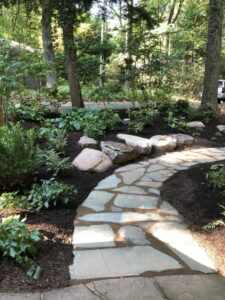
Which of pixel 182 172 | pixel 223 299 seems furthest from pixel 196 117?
pixel 223 299

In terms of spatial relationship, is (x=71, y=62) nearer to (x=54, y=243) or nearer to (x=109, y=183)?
(x=109, y=183)

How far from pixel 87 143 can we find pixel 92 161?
77 centimetres

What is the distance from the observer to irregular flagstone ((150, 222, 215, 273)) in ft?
9.09

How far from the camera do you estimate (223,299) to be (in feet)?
7.60

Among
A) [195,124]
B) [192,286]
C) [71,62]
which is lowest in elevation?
[192,286]

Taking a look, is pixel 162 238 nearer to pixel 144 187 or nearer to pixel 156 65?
pixel 144 187

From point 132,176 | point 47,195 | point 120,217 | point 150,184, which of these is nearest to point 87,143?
point 132,176

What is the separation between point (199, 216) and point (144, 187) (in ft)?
3.61

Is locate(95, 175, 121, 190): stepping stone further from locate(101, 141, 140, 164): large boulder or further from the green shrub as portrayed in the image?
the green shrub

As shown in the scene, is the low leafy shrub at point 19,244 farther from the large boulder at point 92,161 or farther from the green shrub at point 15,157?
the large boulder at point 92,161

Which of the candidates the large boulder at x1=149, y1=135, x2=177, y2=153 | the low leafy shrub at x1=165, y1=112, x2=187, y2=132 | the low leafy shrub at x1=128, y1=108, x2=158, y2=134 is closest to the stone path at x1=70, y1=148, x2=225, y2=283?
the large boulder at x1=149, y1=135, x2=177, y2=153

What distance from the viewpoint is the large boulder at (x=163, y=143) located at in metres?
6.30

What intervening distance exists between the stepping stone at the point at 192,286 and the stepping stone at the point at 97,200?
149cm

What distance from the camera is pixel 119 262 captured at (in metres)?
2.75
